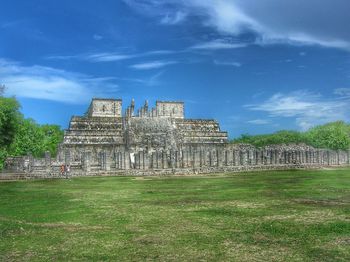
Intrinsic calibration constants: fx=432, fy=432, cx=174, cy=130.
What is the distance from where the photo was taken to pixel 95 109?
71.6 m

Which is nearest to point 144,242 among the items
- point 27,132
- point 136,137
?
point 136,137

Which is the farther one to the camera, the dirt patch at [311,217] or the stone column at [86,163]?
the stone column at [86,163]

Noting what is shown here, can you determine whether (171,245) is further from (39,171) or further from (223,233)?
(39,171)

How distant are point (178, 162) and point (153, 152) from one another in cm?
327

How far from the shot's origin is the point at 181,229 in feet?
38.9

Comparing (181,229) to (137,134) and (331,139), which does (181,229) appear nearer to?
(137,134)

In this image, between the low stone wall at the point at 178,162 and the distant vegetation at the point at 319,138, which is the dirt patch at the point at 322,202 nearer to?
the low stone wall at the point at 178,162

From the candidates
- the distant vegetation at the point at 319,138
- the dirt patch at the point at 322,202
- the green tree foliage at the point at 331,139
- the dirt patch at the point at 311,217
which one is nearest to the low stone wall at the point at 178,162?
the green tree foliage at the point at 331,139

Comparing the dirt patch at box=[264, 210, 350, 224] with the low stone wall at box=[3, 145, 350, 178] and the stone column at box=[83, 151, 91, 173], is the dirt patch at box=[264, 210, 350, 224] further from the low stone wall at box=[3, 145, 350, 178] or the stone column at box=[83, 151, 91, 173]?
the stone column at box=[83, 151, 91, 173]

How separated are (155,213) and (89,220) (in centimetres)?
232

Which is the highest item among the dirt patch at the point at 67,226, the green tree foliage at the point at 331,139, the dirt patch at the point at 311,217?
the green tree foliage at the point at 331,139

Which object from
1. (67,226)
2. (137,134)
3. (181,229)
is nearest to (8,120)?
(137,134)

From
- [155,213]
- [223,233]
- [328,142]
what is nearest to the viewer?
[223,233]

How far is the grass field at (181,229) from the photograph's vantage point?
9.38m
